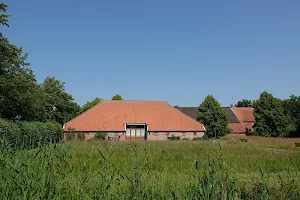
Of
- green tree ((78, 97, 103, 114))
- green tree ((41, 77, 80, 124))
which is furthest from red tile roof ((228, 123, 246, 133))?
green tree ((41, 77, 80, 124))

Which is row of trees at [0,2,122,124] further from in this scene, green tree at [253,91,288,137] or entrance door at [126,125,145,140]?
green tree at [253,91,288,137]

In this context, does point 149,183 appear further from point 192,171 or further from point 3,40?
point 3,40

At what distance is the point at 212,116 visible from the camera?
53188 mm

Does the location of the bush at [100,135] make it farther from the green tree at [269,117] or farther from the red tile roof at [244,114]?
the red tile roof at [244,114]

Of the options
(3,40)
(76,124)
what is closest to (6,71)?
(3,40)

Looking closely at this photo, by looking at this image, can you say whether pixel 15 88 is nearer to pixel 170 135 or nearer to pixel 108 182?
pixel 170 135

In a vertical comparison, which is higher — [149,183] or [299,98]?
[299,98]

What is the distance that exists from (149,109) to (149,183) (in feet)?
169

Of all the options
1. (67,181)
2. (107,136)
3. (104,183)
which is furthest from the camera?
(107,136)

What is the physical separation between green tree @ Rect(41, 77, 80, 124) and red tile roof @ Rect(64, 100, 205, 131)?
1451 cm

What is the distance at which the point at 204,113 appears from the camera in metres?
54.0

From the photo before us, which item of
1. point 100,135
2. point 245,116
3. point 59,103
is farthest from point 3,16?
point 245,116

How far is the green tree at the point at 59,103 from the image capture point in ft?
211

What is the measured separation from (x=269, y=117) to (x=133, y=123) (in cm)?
2318
